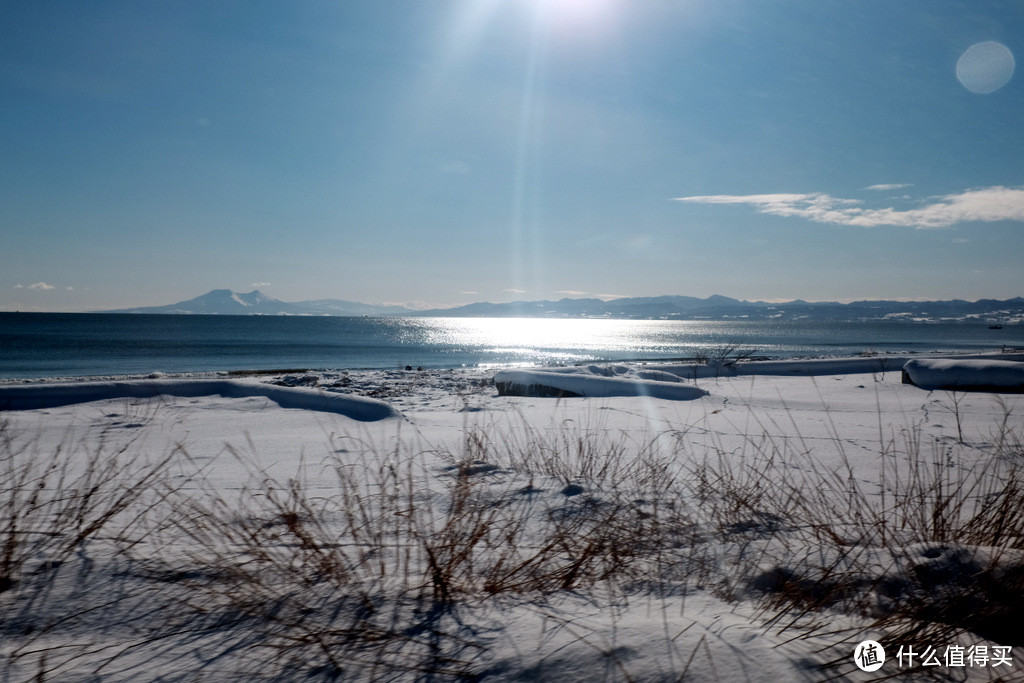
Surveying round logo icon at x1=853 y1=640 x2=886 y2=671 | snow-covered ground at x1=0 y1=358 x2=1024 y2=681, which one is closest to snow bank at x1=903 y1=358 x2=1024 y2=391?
snow-covered ground at x1=0 y1=358 x2=1024 y2=681

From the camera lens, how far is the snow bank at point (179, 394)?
558cm

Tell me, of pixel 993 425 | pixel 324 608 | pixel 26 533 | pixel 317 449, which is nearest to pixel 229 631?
pixel 324 608

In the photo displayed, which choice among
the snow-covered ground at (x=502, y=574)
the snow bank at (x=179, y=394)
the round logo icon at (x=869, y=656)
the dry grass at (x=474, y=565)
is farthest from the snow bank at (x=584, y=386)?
the round logo icon at (x=869, y=656)

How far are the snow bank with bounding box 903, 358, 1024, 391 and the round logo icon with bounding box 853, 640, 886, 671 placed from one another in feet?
30.5

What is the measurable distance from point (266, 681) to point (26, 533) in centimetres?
143

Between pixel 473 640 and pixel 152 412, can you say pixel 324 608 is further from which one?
pixel 152 412

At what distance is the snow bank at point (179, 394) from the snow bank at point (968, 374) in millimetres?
8730

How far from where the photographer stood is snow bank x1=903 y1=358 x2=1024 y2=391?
26.7 feet

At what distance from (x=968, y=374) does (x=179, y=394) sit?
11.3 metres

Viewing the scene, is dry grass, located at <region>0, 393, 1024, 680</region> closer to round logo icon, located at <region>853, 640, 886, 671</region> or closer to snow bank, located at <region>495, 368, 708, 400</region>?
round logo icon, located at <region>853, 640, 886, 671</region>

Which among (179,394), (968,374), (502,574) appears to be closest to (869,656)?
(502,574)

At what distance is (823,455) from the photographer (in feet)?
13.0

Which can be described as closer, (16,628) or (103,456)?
(16,628)

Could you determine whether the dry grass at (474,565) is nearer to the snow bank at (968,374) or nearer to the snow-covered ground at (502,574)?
the snow-covered ground at (502,574)
